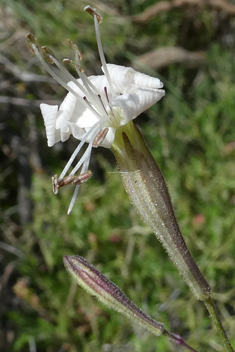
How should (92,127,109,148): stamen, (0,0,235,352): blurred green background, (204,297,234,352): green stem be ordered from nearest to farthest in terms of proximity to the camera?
(92,127,109,148): stamen
(204,297,234,352): green stem
(0,0,235,352): blurred green background

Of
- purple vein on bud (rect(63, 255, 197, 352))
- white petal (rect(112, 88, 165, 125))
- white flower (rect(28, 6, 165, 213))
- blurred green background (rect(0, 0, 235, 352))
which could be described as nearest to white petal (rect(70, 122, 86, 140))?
white flower (rect(28, 6, 165, 213))

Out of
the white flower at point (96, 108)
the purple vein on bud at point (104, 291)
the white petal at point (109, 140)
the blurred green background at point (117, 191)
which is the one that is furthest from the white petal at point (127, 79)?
the blurred green background at point (117, 191)

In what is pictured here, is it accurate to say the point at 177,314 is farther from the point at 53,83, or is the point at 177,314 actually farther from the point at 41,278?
the point at 53,83

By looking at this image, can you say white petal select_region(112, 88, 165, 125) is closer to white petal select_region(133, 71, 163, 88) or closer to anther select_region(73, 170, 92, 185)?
white petal select_region(133, 71, 163, 88)

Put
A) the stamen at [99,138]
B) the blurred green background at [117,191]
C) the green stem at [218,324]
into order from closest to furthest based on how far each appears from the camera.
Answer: the stamen at [99,138] < the green stem at [218,324] < the blurred green background at [117,191]

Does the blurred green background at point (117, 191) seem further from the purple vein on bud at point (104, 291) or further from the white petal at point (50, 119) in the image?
the white petal at point (50, 119)

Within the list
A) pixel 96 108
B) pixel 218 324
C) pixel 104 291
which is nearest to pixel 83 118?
pixel 96 108

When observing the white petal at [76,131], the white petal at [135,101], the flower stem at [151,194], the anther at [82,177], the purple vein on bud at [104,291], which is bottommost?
the purple vein on bud at [104,291]

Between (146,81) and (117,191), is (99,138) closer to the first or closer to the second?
(146,81)
